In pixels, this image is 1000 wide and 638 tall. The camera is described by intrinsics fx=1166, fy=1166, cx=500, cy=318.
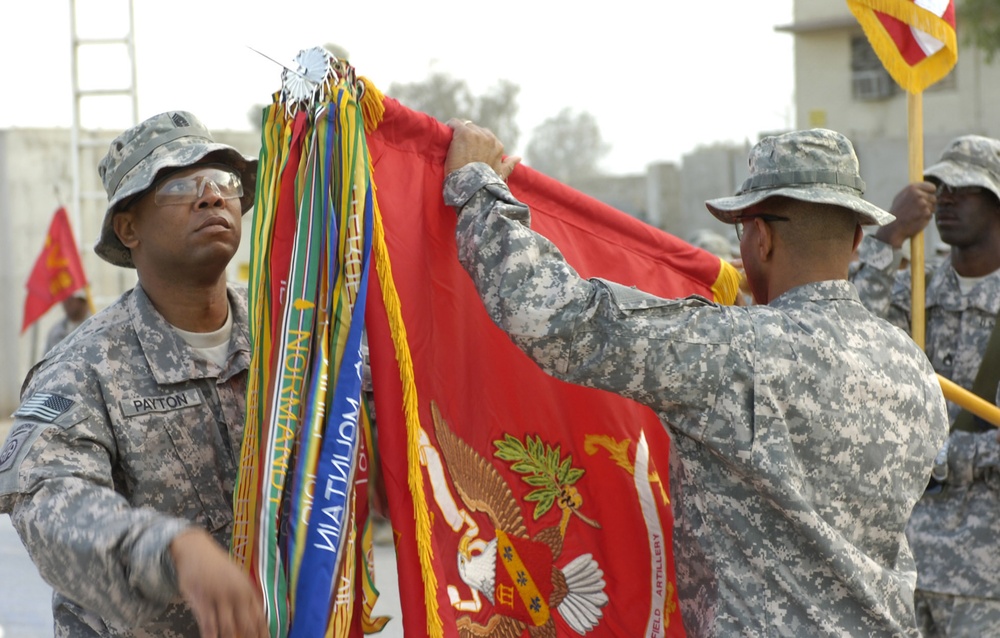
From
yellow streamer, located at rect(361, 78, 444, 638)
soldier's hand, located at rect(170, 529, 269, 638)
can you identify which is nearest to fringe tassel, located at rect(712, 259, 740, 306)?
yellow streamer, located at rect(361, 78, 444, 638)

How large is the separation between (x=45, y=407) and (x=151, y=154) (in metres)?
0.72

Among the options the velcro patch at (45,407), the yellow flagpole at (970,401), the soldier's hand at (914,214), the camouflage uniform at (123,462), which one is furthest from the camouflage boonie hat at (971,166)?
the velcro patch at (45,407)

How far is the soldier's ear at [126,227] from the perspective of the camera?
305 centimetres

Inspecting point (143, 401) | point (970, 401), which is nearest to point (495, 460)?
point (143, 401)

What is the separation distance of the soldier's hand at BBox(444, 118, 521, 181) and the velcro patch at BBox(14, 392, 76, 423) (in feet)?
3.47

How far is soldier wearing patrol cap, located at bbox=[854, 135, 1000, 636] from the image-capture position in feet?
13.9

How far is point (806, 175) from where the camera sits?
2713 mm

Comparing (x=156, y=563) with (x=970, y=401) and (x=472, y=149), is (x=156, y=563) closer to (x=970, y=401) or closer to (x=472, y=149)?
(x=472, y=149)

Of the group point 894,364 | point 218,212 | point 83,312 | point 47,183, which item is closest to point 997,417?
point 894,364

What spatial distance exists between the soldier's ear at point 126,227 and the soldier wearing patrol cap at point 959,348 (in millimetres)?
2612

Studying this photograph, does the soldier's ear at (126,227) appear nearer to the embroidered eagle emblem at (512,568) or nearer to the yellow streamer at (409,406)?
the yellow streamer at (409,406)

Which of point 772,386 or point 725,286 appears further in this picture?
point 725,286

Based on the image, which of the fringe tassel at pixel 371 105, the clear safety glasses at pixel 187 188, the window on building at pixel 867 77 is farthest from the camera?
the window on building at pixel 867 77

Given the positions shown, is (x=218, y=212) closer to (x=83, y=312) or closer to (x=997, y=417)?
(x=997, y=417)
